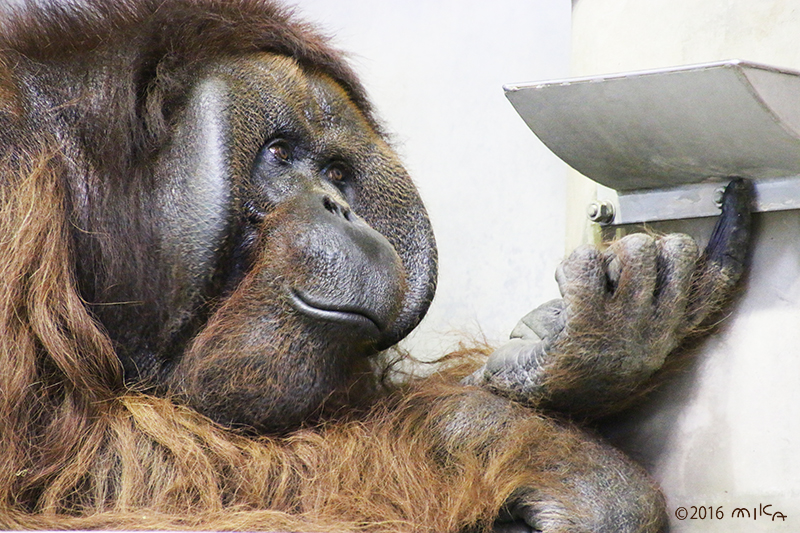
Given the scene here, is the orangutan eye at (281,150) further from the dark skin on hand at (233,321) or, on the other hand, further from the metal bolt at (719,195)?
the metal bolt at (719,195)

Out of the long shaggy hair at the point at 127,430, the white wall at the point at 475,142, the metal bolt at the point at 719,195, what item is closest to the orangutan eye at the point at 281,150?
the long shaggy hair at the point at 127,430

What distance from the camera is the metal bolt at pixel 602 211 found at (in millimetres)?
1392

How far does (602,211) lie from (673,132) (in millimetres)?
210

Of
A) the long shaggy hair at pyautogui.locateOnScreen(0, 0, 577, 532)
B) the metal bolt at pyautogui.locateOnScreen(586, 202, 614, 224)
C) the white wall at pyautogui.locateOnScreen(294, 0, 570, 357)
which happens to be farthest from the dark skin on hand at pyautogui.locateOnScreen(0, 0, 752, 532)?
the white wall at pyautogui.locateOnScreen(294, 0, 570, 357)

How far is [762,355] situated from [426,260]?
46 centimetres

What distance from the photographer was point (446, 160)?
2.07 metres

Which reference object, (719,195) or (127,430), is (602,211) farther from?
(127,430)

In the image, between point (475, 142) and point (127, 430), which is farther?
point (475, 142)

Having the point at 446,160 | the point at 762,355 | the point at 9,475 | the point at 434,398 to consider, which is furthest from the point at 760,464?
the point at 446,160

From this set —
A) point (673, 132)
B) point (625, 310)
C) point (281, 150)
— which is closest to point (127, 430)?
point (281, 150)

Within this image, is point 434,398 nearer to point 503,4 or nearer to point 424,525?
point 424,525

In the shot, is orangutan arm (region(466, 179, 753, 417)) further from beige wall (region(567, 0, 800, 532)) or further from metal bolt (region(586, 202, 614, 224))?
metal bolt (region(586, 202, 614, 224))

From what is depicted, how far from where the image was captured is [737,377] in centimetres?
124

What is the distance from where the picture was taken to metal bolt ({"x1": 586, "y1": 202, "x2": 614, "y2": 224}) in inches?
54.8
